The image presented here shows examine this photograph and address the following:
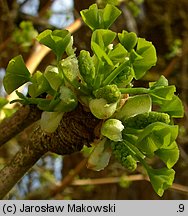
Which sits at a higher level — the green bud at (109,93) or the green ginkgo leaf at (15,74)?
the green ginkgo leaf at (15,74)

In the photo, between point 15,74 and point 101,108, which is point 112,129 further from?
point 15,74

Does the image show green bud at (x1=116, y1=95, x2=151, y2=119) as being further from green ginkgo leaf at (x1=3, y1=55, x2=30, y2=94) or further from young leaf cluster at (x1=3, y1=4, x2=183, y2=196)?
green ginkgo leaf at (x1=3, y1=55, x2=30, y2=94)

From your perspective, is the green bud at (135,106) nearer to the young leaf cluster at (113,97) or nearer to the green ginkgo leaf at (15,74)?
the young leaf cluster at (113,97)

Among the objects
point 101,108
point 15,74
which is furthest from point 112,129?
point 15,74

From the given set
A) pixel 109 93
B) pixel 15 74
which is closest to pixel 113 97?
pixel 109 93

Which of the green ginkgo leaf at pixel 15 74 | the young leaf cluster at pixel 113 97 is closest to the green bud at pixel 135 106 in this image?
the young leaf cluster at pixel 113 97
